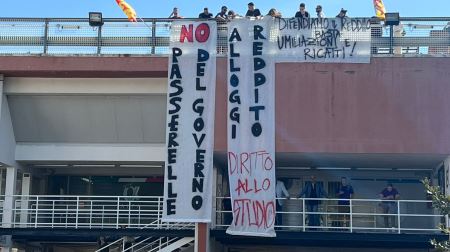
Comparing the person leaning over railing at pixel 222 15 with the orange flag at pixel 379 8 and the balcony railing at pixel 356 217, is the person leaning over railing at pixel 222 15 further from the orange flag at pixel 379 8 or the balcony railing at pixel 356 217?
the balcony railing at pixel 356 217

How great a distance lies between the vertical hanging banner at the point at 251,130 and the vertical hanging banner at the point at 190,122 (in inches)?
22.4

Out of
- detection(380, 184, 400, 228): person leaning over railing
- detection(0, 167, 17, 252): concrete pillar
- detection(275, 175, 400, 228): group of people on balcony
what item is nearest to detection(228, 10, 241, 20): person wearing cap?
detection(275, 175, 400, 228): group of people on balcony

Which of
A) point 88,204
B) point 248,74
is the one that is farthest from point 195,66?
point 88,204

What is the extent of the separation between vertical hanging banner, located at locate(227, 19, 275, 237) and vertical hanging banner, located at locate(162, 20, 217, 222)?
22.4 inches

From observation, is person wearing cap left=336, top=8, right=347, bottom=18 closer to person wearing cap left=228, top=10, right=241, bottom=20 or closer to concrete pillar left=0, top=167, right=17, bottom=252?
person wearing cap left=228, top=10, right=241, bottom=20

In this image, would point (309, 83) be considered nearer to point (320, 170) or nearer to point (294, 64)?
point (294, 64)

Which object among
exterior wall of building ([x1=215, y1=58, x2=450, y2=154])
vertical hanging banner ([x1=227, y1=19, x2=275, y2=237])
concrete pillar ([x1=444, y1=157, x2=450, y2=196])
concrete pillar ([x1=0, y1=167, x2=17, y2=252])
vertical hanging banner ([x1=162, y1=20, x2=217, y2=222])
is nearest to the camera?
vertical hanging banner ([x1=227, y1=19, x2=275, y2=237])

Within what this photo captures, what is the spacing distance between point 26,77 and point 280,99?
23.4ft

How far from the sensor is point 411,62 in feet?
65.0

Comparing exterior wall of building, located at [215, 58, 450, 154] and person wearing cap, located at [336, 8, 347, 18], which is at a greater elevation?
person wearing cap, located at [336, 8, 347, 18]

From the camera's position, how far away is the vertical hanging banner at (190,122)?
1897 cm

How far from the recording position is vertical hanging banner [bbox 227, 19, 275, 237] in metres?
18.7

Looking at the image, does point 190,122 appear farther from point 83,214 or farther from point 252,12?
point 83,214

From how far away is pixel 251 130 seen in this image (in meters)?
18.9
